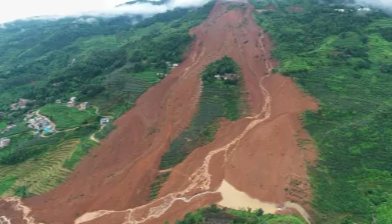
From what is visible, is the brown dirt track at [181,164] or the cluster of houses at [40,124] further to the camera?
the cluster of houses at [40,124]

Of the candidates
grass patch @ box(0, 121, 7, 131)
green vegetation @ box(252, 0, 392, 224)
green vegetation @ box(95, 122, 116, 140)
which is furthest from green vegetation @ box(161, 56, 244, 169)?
grass patch @ box(0, 121, 7, 131)

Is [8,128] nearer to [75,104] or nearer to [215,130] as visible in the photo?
[75,104]

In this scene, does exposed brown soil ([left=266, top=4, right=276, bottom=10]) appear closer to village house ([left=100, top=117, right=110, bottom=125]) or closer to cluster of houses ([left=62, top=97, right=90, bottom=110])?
cluster of houses ([left=62, top=97, right=90, bottom=110])

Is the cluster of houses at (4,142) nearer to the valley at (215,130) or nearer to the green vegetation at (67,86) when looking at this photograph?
the valley at (215,130)

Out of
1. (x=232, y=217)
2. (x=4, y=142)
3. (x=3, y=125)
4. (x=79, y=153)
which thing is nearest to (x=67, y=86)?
(x=3, y=125)

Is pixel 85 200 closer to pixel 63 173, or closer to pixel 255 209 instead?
pixel 63 173

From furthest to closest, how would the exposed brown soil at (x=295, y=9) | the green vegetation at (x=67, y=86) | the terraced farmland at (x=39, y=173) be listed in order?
1. the exposed brown soil at (x=295, y=9)
2. the green vegetation at (x=67, y=86)
3. the terraced farmland at (x=39, y=173)

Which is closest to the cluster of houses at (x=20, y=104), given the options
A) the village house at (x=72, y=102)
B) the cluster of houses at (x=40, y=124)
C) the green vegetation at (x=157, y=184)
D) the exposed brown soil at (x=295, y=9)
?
the cluster of houses at (x=40, y=124)
